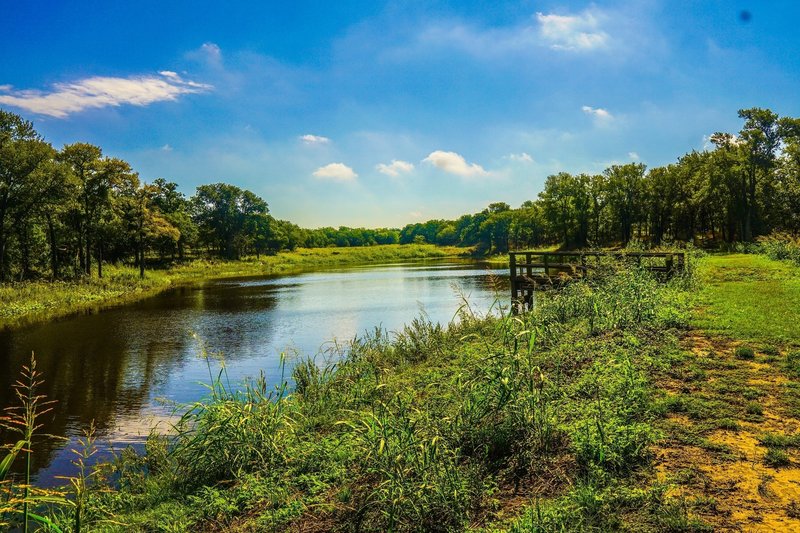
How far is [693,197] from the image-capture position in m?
50.8

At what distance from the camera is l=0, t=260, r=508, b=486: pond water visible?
10781 mm

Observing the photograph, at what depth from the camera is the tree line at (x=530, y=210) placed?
34469mm

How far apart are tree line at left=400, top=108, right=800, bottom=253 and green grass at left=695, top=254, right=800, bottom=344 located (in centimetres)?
1190

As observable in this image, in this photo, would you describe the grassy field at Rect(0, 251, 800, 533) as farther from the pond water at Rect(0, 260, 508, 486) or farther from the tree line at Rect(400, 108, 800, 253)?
the tree line at Rect(400, 108, 800, 253)

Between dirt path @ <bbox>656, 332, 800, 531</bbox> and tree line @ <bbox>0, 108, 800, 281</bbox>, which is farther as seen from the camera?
tree line @ <bbox>0, 108, 800, 281</bbox>

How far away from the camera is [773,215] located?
165ft

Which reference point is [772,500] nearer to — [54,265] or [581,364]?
[581,364]

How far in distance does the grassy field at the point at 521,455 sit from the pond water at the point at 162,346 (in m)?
1.55

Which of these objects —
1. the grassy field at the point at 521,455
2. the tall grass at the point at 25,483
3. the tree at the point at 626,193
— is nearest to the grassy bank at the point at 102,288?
the tall grass at the point at 25,483

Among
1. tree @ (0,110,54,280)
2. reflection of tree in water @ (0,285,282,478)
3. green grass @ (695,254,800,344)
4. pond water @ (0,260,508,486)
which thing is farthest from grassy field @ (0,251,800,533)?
tree @ (0,110,54,280)

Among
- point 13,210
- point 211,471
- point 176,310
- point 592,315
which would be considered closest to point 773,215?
point 592,315

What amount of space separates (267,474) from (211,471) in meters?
0.92

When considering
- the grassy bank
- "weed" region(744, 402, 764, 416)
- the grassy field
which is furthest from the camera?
the grassy bank

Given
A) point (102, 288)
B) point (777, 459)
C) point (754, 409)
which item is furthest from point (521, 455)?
point (102, 288)
